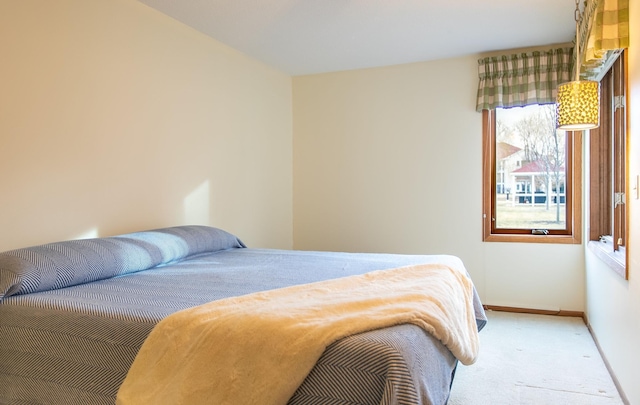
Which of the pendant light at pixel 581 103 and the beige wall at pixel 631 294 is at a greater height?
the pendant light at pixel 581 103

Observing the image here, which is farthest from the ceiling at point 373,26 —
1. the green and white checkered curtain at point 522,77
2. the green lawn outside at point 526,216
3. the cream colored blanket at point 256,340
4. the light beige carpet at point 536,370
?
the light beige carpet at point 536,370

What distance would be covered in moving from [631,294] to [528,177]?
6.61ft

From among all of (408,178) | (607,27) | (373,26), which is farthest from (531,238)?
(373,26)

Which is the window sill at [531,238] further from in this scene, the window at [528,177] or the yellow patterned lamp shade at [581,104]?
the yellow patterned lamp shade at [581,104]

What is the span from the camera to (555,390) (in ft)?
7.83

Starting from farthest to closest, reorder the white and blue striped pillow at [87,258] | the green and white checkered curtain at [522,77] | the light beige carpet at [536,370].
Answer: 1. the green and white checkered curtain at [522,77]
2. the light beige carpet at [536,370]
3. the white and blue striped pillow at [87,258]

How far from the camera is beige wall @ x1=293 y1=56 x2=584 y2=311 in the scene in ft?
12.8

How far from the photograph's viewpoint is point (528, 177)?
13.0 feet

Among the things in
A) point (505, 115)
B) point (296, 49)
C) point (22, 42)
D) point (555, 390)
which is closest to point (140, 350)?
point (22, 42)

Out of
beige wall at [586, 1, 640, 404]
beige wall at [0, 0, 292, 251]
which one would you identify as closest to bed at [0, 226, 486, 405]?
beige wall at [0, 0, 292, 251]

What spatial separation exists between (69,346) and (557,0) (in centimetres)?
323

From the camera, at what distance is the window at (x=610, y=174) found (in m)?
2.47

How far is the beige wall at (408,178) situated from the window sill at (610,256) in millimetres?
666

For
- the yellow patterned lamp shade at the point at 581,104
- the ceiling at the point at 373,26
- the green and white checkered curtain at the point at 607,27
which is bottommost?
the yellow patterned lamp shade at the point at 581,104
